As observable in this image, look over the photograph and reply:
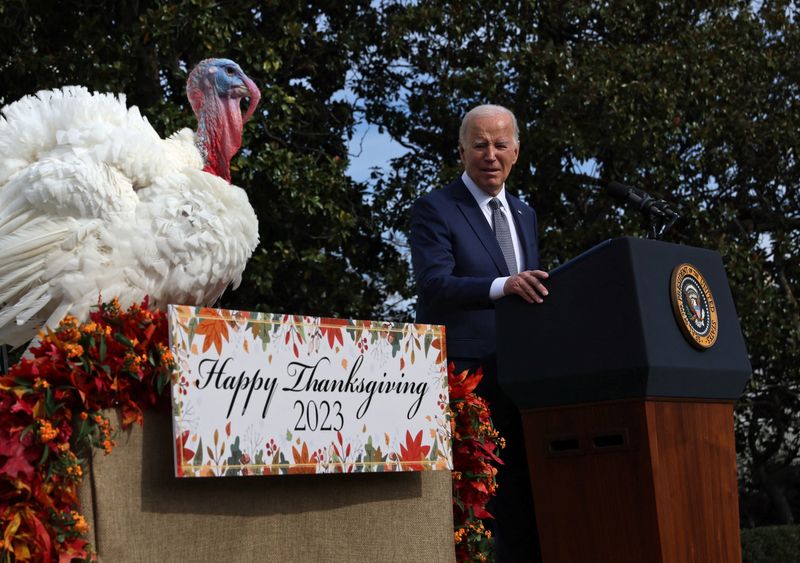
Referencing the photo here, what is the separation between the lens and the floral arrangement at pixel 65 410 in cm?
198

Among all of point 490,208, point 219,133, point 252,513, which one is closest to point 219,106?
point 219,133

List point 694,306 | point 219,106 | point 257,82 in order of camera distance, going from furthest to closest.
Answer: point 257,82 → point 219,106 → point 694,306

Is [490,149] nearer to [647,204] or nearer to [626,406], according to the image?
[647,204]

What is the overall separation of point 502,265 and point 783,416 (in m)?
7.73

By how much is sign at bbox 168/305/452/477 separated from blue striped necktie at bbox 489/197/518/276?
0.73 metres

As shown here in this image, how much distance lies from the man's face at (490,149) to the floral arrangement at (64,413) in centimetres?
148

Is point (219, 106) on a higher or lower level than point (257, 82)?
lower

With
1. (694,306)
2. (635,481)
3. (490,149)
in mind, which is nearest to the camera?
(635,481)

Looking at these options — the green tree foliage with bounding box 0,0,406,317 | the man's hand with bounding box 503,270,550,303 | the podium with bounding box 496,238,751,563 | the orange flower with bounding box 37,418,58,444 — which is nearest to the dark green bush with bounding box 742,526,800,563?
the green tree foliage with bounding box 0,0,406,317

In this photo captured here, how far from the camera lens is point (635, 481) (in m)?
2.56

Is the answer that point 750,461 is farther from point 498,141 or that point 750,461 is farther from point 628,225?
point 498,141

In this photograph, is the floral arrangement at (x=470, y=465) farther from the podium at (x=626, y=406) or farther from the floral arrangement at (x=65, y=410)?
the floral arrangement at (x=65, y=410)

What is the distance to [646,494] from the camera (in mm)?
2531

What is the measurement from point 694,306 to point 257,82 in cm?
615
